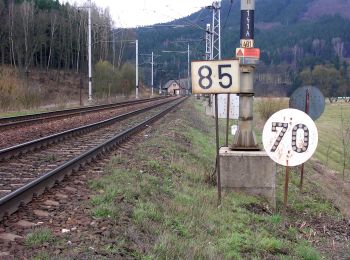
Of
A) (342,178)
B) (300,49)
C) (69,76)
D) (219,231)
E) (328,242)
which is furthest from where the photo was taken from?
(300,49)

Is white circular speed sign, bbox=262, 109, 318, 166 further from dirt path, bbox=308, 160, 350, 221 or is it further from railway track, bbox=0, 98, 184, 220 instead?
dirt path, bbox=308, 160, 350, 221

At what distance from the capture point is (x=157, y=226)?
5867 millimetres

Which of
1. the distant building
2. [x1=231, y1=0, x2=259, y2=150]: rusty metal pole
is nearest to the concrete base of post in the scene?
[x1=231, y1=0, x2=259, y2=150]: rusty metal pole

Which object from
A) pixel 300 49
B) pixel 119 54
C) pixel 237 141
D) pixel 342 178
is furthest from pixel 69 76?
pixel 300 49

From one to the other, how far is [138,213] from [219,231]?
1174 millimetres

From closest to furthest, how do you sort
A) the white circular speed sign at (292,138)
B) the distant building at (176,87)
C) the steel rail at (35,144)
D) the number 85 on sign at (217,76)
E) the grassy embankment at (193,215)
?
the grassy embankment at (193,215)
the white circular speed sign at (292,138)
the number 85 on sign at (217,76)
the steel rail at (35,144)
the distant building at (176,87)

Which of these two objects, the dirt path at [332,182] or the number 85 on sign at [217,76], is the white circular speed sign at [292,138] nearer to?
the number 85 on sign at [217,76]

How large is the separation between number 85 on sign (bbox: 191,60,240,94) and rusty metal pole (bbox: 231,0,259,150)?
1488mm

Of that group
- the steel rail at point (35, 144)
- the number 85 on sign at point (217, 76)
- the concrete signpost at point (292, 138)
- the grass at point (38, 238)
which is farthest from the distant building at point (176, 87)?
the grass at point (38, 238)

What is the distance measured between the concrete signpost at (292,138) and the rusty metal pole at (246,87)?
→ 62.6 inches

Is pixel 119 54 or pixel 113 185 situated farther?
pixel 119 54

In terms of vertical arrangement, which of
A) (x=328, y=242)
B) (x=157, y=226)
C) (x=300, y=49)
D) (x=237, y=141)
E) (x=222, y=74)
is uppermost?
(x=300, y=49)

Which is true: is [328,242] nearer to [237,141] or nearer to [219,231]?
[219,231]

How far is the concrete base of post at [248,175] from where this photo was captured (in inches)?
355
